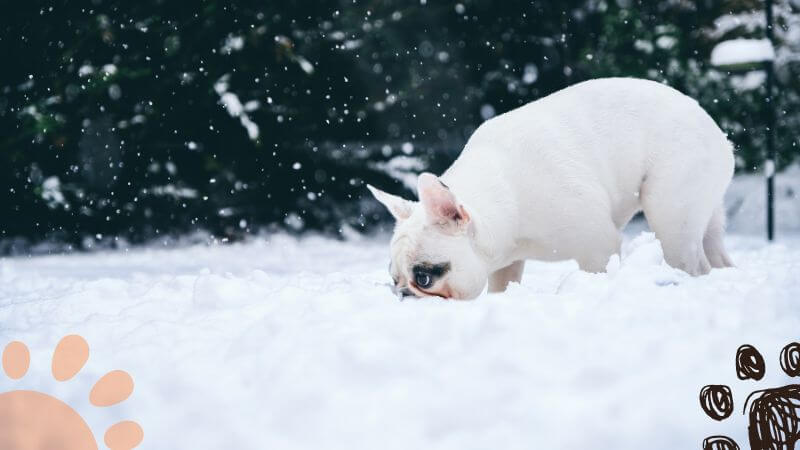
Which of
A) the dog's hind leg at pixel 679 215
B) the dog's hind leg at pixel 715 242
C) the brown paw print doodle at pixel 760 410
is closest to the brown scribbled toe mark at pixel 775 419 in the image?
the brown paw print doodle at pixel 760 410

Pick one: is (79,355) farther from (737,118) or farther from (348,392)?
(737,118)

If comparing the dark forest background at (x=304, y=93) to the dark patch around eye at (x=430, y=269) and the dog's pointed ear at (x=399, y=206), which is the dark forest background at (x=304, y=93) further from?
the dark patch around eye at (x=430, y=269)

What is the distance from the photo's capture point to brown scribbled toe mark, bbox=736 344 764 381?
1.23 metres

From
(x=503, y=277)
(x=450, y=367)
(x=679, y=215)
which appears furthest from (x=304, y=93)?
(x=450, y=367)

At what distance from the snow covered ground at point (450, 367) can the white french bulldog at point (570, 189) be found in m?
0.34

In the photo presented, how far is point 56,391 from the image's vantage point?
1458mm

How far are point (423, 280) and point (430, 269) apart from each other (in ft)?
0.12

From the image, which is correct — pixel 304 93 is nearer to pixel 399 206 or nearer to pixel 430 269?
pixel 399 206

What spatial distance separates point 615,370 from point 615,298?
37cm

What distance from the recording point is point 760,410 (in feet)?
3.90

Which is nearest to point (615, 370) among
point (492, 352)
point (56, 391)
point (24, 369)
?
point (492, 352)

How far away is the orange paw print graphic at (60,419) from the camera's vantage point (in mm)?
1327

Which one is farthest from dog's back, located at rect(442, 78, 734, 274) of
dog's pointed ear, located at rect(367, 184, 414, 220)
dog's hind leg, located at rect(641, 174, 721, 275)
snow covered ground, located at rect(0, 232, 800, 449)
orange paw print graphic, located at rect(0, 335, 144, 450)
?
orange paw print graphic, located at rect(0, 335, 144, 450)

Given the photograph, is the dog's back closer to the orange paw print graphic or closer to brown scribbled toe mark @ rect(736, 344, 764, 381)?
brown scribbled toe mark @ rect(736, 344, 764, 381)
